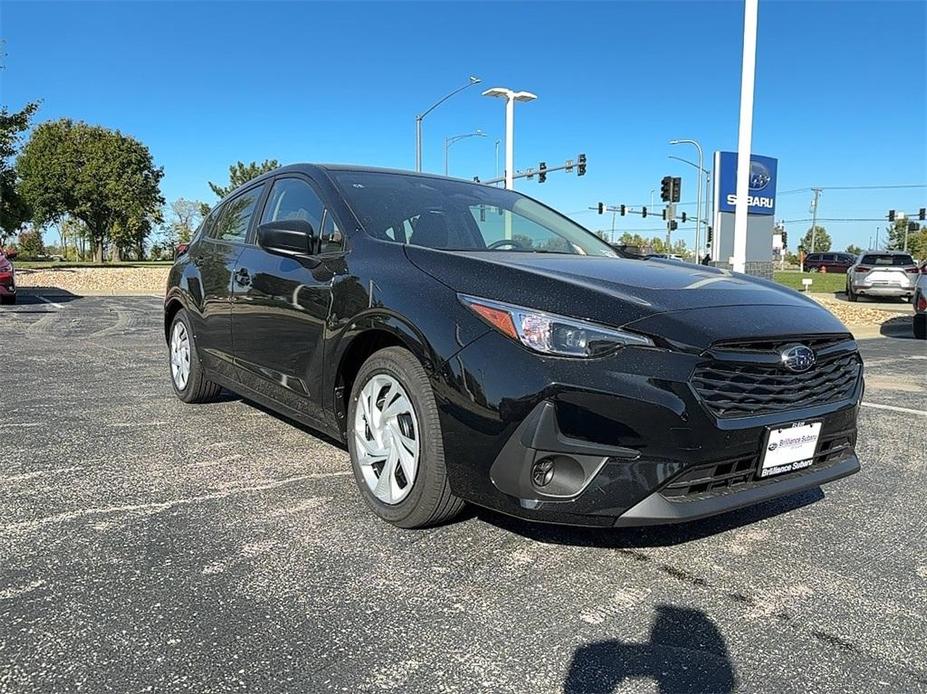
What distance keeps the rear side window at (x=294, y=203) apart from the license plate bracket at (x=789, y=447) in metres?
2.34

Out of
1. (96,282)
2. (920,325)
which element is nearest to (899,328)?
(920,325)

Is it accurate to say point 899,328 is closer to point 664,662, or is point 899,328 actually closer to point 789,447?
point 789,447

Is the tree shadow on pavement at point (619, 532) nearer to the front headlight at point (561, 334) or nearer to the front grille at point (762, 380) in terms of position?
the front grille at point (762, 380)

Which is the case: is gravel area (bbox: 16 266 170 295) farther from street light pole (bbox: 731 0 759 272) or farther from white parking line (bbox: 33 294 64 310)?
street light pole (bbox: 731 0 759 272)

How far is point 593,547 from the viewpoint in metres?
2.97

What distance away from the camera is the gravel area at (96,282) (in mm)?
20344

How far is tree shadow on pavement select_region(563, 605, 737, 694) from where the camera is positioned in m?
2.04

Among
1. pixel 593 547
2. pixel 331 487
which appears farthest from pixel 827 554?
pixel 331 487

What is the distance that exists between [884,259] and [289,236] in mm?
22055

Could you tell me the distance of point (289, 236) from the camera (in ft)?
11.3

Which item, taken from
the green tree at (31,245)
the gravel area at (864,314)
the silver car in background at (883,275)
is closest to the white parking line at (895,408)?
the gravel area at (864,314)

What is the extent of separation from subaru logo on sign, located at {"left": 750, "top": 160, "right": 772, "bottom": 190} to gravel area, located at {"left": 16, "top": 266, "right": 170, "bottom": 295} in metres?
16.7

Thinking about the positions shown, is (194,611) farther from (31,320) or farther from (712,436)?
(31,320)

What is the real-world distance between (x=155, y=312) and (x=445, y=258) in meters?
12.0
